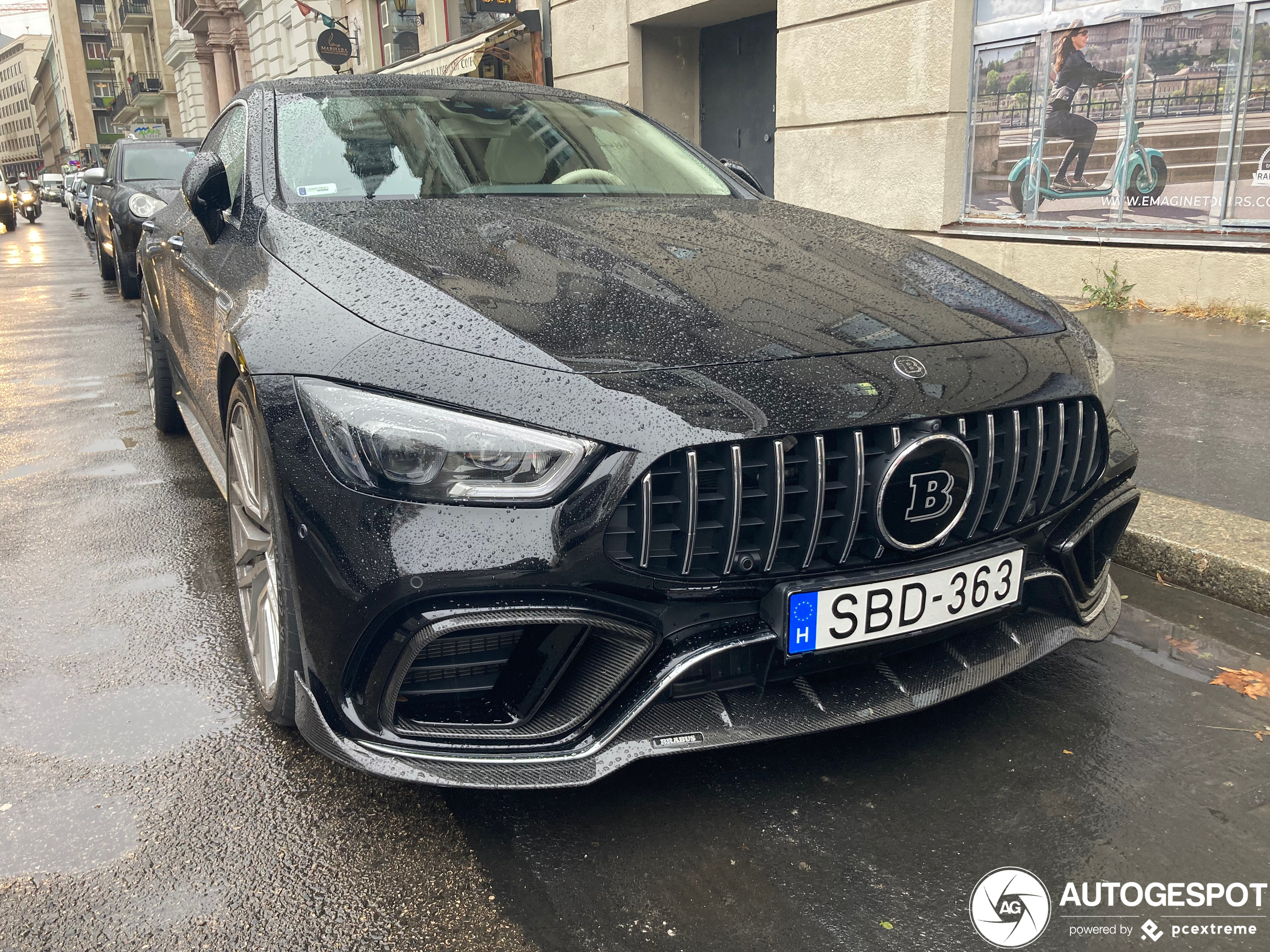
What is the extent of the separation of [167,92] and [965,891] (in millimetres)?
56878

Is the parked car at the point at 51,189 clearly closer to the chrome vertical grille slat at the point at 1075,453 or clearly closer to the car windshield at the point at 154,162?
the car windshield at the point at 154,162

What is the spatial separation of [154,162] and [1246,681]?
11340mm

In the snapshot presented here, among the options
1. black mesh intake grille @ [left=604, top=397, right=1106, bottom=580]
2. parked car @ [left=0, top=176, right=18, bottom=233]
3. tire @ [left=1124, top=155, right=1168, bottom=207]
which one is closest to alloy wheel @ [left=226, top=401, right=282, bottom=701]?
black mesh intake grille @ [left=604, top=397, right=1106, bottom=580]

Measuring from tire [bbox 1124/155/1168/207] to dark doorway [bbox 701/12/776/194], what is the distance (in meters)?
3.65

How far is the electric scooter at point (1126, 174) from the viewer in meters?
7.11

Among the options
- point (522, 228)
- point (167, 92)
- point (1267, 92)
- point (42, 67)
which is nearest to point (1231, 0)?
point (1267, 92)

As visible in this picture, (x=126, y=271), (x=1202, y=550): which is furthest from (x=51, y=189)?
(x=1202, y=550)

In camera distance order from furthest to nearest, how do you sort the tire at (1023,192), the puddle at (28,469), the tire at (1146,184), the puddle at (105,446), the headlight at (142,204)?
1. the headlight at (142,204)
2. the tire at (1023,192)
3. the tire at (1146,184)
4. the puddle at (105,446)
5. the puddle at (28,469)

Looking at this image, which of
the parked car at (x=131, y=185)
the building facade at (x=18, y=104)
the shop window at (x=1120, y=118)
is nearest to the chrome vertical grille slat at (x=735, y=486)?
the shop window at (x=1120, y=118)

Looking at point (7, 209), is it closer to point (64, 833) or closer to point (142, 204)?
point (142, 204)

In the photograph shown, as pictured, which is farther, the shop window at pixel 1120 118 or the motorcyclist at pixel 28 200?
the motorcyclist at pixel 28 200

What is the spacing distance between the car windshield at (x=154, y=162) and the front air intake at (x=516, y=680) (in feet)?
33.9

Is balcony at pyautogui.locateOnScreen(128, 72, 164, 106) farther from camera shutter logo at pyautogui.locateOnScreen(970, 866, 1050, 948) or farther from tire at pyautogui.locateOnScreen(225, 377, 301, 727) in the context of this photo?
camera shutter logo at pyautogui.locateOnScreen(970, 866, 1050, 948)
